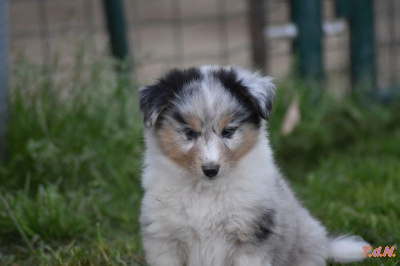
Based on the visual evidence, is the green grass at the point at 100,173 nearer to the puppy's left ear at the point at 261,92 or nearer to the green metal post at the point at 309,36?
the green metal post at the point at 309,36

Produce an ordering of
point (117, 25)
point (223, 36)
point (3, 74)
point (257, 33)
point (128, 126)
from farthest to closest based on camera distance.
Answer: point (223, 36)
point (257, 33)
point (117, 25)
point (128, 126)
point (3, 74)

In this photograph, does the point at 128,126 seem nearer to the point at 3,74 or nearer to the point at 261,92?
the point at 3,74

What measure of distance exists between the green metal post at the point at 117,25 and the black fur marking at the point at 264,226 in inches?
155

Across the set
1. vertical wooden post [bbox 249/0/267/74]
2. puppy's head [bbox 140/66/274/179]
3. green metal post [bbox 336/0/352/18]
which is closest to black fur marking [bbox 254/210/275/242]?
puppy's head [bbox 140/66/274/179]

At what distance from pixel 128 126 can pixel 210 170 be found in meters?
2.73

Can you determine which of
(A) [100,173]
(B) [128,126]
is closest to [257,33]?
(B) [128,126]

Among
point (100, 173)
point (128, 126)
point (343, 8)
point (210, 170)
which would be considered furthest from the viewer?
point (343, 8)

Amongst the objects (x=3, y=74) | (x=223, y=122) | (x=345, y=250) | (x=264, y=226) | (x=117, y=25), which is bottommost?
(x=345, y=250)

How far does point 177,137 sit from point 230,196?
0.44 m

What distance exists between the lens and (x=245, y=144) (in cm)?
390

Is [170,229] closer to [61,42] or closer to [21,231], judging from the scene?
[21,231]

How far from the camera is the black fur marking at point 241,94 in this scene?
3887 millimetres

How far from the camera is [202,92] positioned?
12.5 feet

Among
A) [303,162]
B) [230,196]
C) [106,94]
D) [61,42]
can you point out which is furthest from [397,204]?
[61,42]
